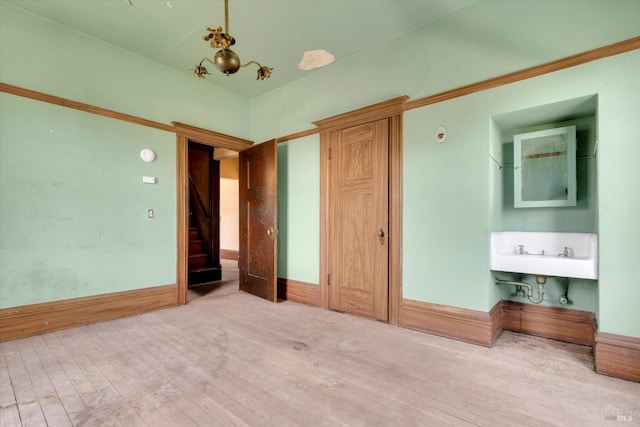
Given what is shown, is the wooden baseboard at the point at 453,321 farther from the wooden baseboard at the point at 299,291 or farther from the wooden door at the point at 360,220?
the wooden baseboard at the point at 299,291

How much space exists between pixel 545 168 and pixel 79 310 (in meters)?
4.73

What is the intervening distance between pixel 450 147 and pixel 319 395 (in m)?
2.27

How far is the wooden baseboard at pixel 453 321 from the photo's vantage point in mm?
2389

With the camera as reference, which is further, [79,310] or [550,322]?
[79,310]

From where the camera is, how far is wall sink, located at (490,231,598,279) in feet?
6.84

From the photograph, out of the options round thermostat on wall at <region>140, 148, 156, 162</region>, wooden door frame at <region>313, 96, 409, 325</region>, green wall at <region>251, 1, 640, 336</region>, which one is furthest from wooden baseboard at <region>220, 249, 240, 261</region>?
green wall at <region>251, 1, 640, 336</region>

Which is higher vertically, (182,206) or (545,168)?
(545,168)

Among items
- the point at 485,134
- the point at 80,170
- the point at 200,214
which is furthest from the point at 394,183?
the point at 200,214

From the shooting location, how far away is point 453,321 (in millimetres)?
2539

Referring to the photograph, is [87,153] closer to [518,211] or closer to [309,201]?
[309,201]

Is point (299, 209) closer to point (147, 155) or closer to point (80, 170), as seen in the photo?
point (147, 155)

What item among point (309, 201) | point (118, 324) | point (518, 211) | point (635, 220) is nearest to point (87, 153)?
point (118, 324)

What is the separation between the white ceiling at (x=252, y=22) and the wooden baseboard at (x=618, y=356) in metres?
2.84

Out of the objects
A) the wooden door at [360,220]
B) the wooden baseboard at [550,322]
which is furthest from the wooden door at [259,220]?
the wooden baseboard at [550,322]
